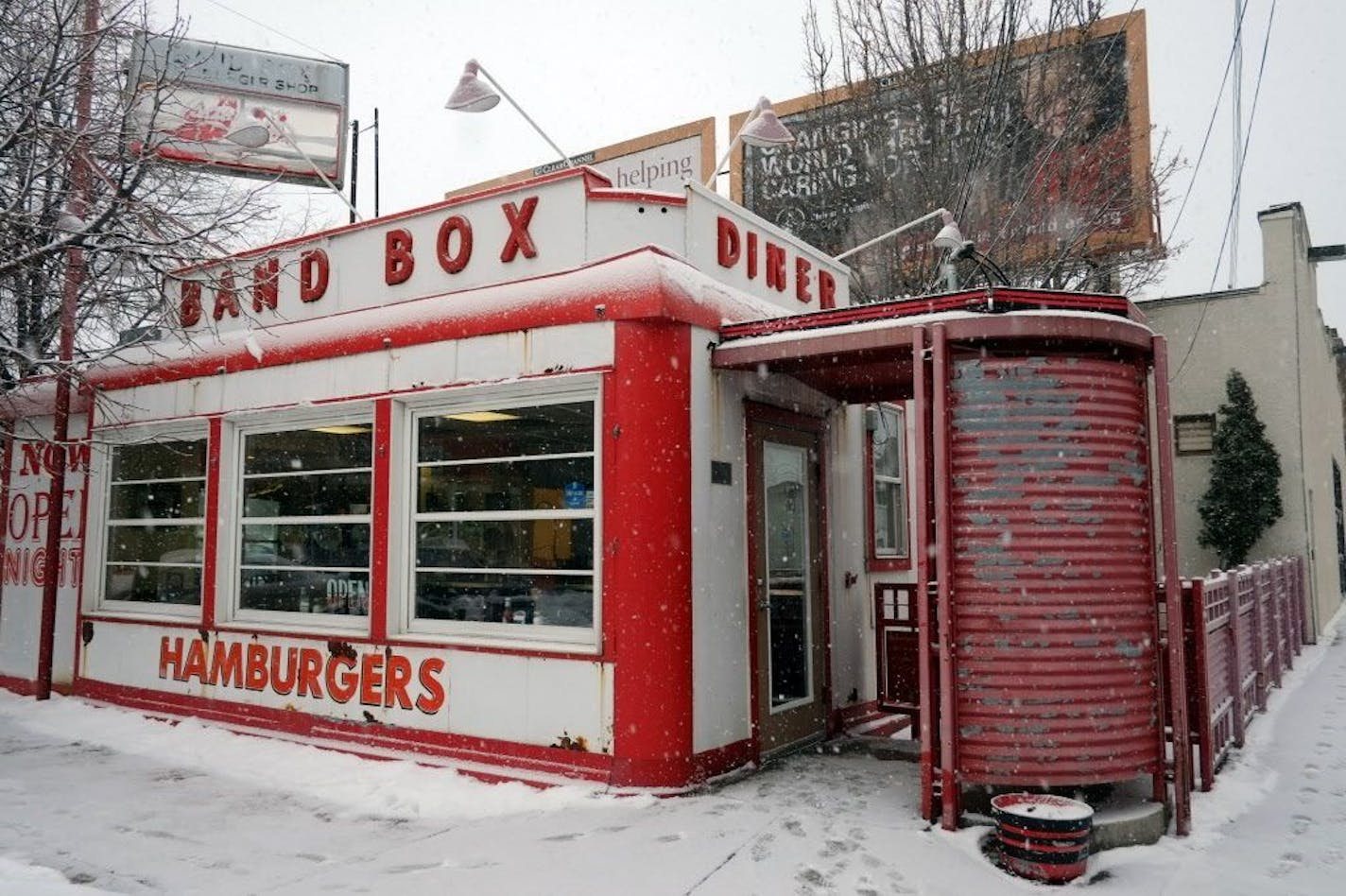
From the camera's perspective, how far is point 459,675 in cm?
705

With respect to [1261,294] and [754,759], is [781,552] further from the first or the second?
[1261,294]

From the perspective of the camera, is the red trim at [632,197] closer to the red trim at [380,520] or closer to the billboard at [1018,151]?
the red trim at [380,520]

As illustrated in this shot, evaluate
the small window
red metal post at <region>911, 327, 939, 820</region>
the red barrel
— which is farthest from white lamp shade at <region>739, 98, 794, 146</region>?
the small window

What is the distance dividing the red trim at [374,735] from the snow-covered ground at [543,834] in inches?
8.1

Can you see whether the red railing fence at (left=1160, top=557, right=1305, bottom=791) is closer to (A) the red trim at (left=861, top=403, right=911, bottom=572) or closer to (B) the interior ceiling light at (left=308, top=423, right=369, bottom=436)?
(A) the red trim at (left=861, top=403, right=911, bottom=572)

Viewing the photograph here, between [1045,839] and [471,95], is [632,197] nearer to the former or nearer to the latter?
[471,95]

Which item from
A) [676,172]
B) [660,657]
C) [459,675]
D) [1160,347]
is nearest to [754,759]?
[660,657]

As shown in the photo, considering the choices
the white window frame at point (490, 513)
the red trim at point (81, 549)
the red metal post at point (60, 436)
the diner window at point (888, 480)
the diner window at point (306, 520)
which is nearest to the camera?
the white window frame at point (490, 513)

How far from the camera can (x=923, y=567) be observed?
222 inches

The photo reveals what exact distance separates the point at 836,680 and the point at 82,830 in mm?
5533

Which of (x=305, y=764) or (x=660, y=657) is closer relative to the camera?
(x=660, y=657)

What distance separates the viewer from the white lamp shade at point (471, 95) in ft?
27.1

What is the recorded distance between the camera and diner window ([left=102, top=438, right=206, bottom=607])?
937 cm

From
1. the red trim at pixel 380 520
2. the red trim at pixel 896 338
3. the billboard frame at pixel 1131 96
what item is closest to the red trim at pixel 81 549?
the red trim at pixel 380 520
